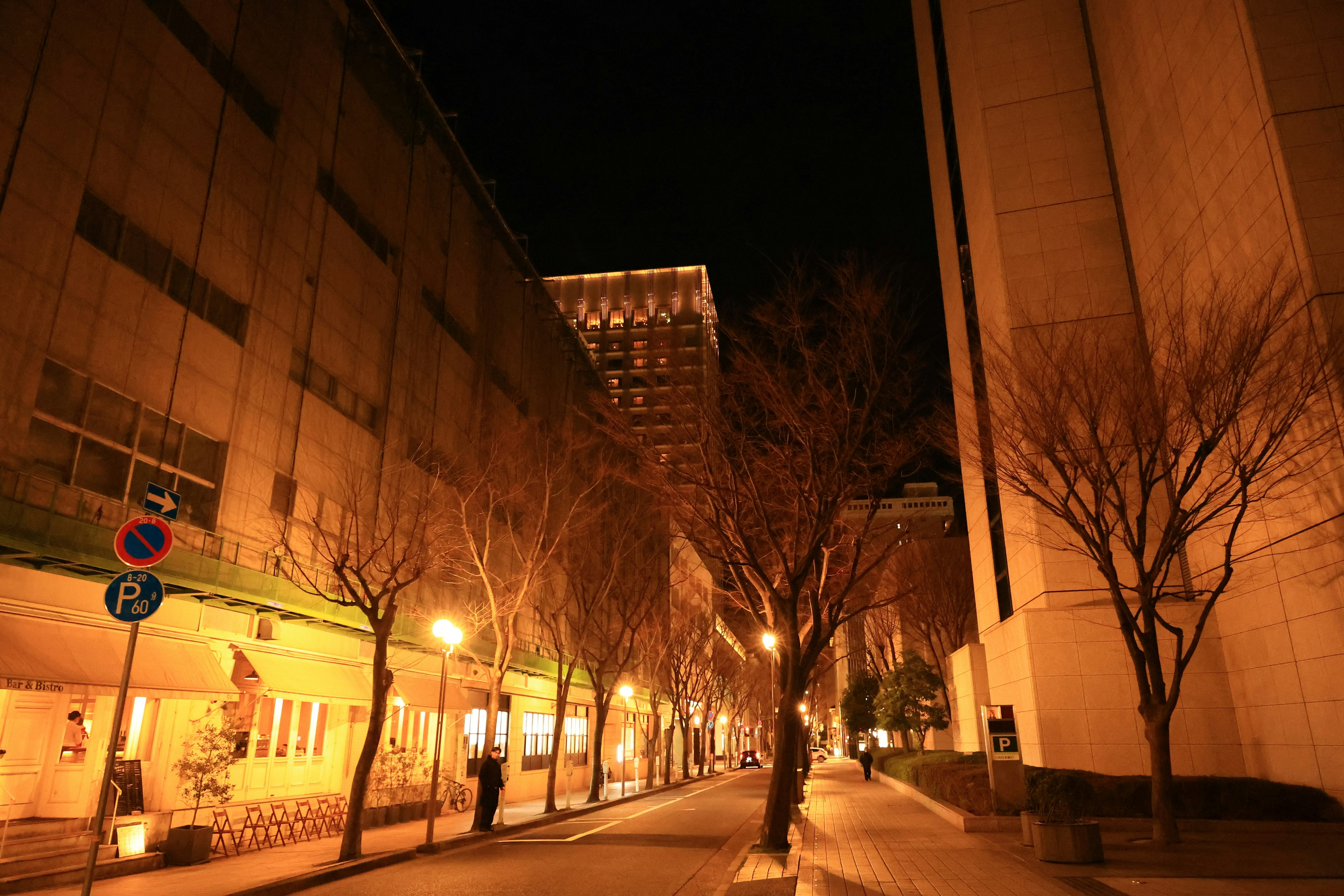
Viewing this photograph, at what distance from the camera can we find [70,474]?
12.4 metres

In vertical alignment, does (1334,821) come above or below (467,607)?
below

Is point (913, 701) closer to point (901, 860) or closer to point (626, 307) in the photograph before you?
point (901, 860)

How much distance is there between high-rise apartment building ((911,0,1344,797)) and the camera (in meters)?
14.6

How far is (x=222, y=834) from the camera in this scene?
1389 cm

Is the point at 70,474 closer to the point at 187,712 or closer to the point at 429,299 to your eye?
the point at 187,712

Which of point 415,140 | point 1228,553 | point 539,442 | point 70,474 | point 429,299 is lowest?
point 1228,553

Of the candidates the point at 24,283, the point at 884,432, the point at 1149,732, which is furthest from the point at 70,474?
the point at 1149,732

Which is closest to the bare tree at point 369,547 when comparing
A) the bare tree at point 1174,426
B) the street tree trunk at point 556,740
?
the street tree trunk at point 556,740

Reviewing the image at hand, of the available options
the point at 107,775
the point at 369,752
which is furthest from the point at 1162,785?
the point at 107,775

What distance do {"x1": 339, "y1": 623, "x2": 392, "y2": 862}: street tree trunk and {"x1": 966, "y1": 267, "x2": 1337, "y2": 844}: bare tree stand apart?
11590 mm

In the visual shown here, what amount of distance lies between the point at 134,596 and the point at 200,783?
7.84m

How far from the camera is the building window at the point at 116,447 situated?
12.0 m

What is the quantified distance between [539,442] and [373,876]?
49.0ft

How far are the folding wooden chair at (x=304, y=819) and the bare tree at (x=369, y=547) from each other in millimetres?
1030
